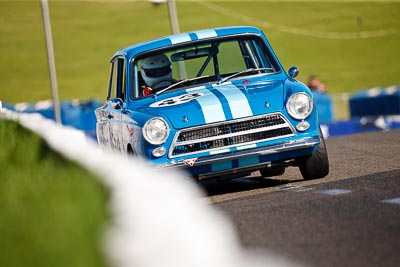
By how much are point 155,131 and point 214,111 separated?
20.8 inches

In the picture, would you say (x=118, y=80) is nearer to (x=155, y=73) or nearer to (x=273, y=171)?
(x=155, y=73)

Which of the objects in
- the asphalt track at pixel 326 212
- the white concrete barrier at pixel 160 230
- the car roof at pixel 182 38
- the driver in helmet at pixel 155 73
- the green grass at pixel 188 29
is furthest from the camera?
the green grass at pixel 188 29

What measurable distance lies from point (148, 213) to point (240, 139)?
18.3ft

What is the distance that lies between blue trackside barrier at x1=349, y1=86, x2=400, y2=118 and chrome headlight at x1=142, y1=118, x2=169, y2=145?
1534cm

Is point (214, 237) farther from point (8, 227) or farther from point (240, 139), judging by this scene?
point (240, 139)

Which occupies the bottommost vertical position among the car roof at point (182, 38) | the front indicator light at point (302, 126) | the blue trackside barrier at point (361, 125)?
the blue trackside barrier at point (361, 125)

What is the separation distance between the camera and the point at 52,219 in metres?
4.27

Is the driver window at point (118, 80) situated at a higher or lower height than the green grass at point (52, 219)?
higher

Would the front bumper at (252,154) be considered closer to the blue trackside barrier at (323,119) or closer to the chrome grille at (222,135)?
the chrome grille at (222,135)

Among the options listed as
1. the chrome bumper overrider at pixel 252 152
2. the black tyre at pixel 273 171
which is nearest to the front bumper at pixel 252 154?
the chrome bumper overrider at pixel 252 152

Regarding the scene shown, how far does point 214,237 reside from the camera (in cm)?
385

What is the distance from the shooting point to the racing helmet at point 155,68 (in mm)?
10711

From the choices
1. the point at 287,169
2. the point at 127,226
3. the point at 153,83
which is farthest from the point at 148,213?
the point at 287,169

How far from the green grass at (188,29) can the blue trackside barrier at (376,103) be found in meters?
21.9
